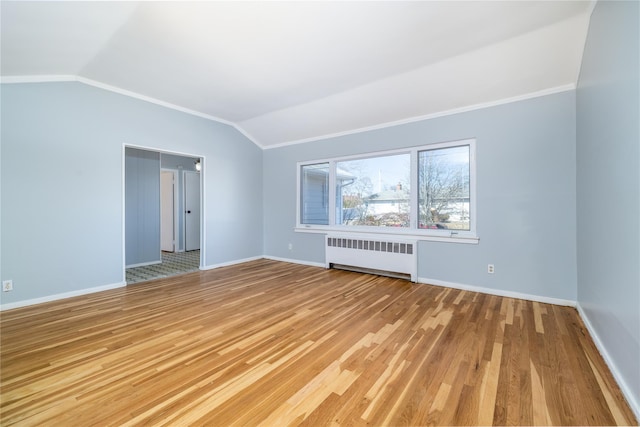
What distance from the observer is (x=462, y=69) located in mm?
3092

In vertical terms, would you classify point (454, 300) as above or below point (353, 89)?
below

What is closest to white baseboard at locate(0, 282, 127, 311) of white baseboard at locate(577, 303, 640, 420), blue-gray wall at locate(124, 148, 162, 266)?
blue-gray wall at locate(124, 148, 162, 266)

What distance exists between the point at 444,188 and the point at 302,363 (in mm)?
3181

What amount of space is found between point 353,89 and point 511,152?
223 centimetres

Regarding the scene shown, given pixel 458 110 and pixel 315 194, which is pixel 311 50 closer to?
pixel 458 110

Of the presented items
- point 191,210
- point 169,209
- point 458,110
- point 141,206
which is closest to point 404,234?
point 458,110

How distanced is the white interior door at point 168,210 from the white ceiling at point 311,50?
343 centimetres

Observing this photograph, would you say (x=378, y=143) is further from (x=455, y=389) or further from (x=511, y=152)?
(x=455, y=389)

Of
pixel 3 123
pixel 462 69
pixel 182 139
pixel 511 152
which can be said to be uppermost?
pixel 462 69

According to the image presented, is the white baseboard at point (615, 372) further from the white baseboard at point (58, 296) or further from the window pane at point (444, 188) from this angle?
the white baseboard at point (58, 296)

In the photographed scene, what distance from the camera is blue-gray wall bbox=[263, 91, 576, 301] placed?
10.0 feet

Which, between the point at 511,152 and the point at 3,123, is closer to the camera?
the point at 3,123

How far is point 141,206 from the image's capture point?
517 cm

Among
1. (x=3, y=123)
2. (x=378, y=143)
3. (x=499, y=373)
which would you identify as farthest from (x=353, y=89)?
(x=3, y=123)
